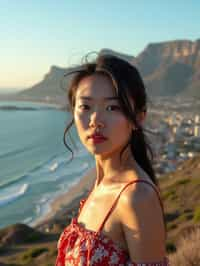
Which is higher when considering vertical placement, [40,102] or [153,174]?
[153,174]

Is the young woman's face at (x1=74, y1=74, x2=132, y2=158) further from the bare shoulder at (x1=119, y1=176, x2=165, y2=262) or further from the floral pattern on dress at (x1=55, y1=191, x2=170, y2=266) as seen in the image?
the floral pattern on dress at (x1=55, y1=191, x2=170, y2=266)

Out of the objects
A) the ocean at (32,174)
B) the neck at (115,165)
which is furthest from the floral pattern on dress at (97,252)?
the ocean at (32,174)

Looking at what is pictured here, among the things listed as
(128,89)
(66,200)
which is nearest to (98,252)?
(128,89)

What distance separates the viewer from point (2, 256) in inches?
640

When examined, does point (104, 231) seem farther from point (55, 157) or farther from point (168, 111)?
point (168, 111)

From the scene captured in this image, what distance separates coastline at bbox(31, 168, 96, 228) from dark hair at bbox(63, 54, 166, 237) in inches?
899

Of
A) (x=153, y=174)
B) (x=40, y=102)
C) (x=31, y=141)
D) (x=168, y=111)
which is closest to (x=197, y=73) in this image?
(x=168, y=111)

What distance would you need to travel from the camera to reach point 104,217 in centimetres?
166

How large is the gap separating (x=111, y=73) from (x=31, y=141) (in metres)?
58.4

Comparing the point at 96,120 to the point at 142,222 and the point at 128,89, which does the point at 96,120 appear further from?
the point at 142,222

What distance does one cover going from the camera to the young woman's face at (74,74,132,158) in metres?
1.67

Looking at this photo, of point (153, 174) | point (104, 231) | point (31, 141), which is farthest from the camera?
point (31, 141)

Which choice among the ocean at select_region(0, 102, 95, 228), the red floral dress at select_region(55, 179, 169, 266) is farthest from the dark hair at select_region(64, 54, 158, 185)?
the ocean at select_region(0, 102, 95, 228)

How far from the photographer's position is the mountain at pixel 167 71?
449 feet
